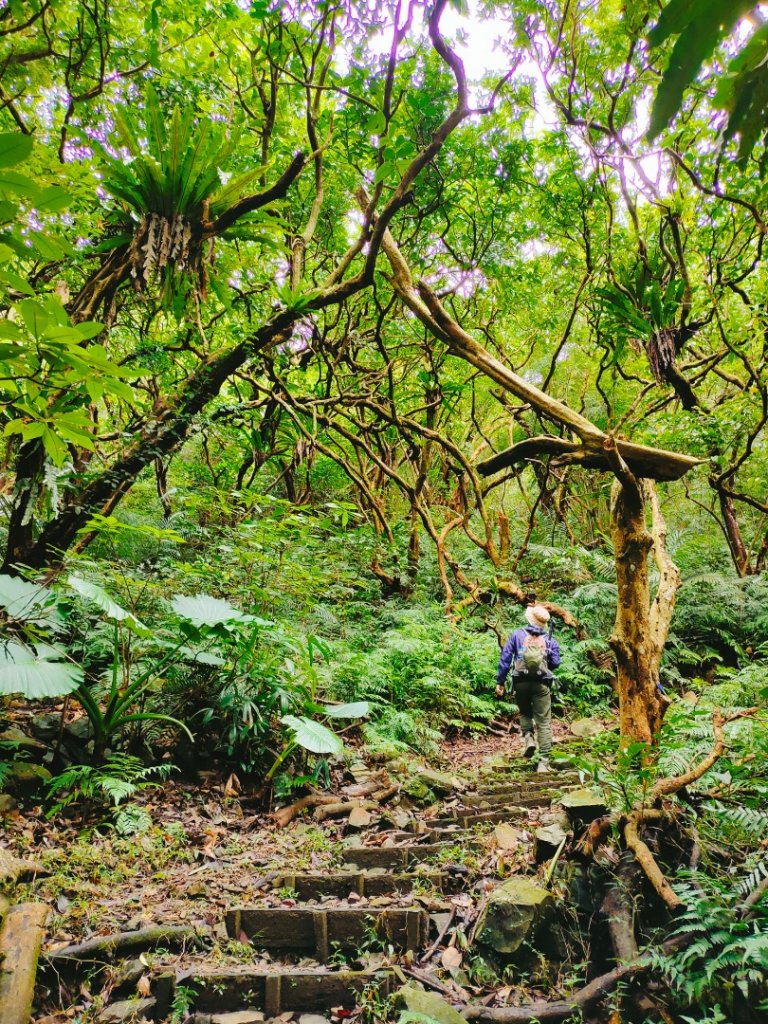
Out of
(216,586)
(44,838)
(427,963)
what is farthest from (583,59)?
(44,838)

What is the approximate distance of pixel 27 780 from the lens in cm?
369

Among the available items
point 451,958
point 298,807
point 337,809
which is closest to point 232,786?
point 298,807

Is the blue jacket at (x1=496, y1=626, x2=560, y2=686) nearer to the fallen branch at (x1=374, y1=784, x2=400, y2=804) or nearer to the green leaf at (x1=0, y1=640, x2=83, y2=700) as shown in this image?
the fallen branch at (x1=374, y1=784, x2=400, y2=804)

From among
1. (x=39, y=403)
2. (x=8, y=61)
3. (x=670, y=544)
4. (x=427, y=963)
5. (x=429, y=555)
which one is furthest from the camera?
(x=429, y=555)

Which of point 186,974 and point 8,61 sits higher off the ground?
point 8,61

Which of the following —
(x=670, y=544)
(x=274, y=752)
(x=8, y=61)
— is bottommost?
(x=274, y=752)

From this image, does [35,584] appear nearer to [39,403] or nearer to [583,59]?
[39,403]

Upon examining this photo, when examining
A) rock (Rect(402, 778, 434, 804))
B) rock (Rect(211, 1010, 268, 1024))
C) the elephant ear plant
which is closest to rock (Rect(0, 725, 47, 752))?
the elephant ear plant

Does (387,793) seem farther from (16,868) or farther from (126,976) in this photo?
(16,868)

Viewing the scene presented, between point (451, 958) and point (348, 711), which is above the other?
point (348, 711)

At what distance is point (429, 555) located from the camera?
11742mm

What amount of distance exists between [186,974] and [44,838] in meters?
1.45

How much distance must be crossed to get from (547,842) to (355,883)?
116 centimetres

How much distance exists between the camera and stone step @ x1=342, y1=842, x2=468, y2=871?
353 centimetres
